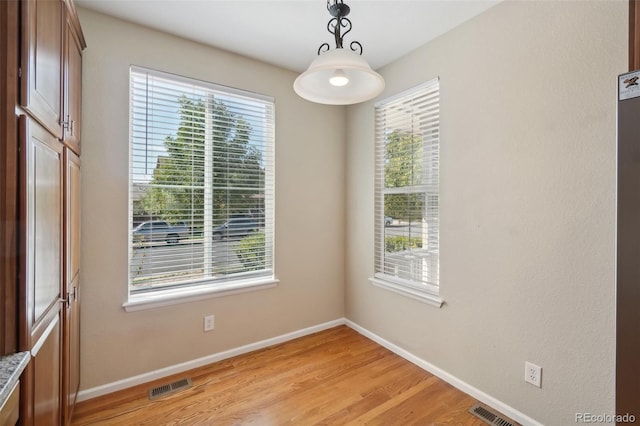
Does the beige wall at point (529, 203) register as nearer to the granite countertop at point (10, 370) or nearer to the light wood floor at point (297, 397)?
the light wood floor at point (297, 397)

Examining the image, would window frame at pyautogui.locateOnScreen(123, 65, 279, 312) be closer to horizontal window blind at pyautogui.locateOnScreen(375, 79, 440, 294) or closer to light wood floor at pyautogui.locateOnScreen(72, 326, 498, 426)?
light wood floor at pyautogui.locateOnScreen(72, 326, 498, 426)

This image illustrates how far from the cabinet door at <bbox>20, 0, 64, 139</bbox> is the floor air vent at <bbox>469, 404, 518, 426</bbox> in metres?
2.84

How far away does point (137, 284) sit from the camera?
2.28 m

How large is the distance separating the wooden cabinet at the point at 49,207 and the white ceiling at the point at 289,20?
58 centimetres

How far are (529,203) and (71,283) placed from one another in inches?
110

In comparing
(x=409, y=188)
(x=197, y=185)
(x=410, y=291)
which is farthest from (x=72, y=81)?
(x=410, y=291)

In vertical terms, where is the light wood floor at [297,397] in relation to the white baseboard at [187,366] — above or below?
below

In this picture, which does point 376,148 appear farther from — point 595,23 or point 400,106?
point 595,23

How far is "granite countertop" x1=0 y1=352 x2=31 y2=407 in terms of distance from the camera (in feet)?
2.78

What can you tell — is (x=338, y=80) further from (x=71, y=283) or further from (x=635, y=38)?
(x=71, y=283)

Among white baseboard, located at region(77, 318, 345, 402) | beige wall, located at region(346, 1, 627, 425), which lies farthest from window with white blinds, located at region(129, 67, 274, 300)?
beige wall, located at region(346, 1, 627, 425)

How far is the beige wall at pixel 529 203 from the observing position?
1.55 metres

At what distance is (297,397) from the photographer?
2.11m

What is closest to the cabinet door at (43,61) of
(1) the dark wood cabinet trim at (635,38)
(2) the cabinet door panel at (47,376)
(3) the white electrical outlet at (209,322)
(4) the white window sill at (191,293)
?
(2) the cabinet door panel at (47,376)
